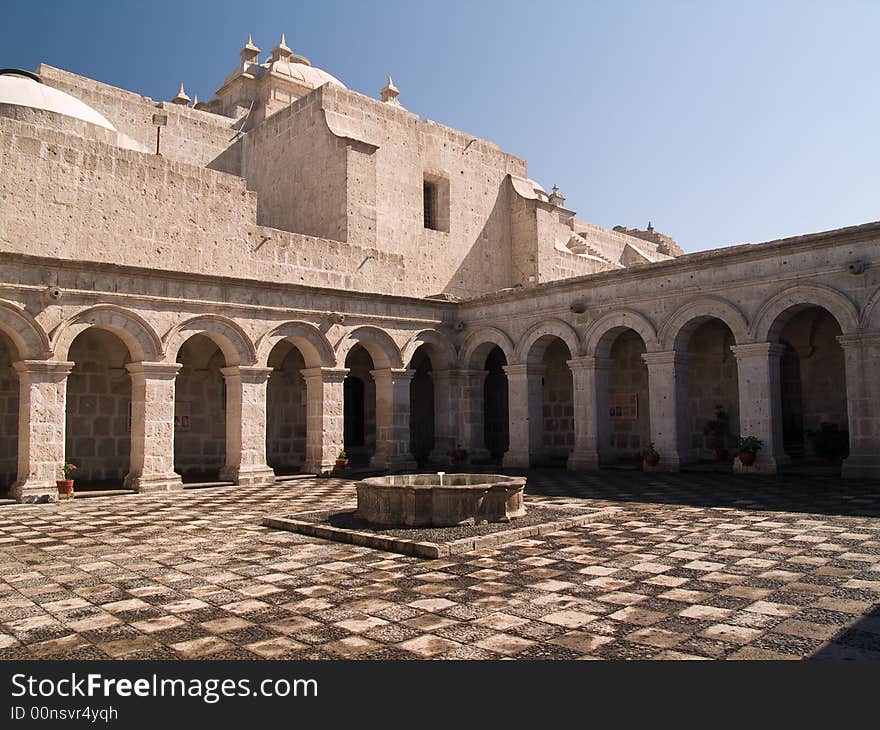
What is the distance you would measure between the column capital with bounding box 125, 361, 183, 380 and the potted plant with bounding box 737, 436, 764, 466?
1090 cm

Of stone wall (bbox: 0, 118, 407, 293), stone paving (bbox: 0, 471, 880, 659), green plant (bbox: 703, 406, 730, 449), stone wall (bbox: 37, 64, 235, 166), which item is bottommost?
stone paving (bbox: 0, 471, 880, 659)

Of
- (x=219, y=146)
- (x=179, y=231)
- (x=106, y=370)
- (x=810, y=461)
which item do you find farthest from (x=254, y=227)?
(x=810, y=461)

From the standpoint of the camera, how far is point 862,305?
12.3 m

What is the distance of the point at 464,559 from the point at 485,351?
12.2 meters

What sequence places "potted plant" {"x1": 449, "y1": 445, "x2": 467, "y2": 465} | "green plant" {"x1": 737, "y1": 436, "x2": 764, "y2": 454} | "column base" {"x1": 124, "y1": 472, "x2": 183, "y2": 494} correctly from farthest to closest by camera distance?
1. "potted plant" {"x1": 449, "y1": 445, "x2": 467, "y2": 465}
2. "green plant" {"x1": 737, "y1": 436, "x2": 764, "y2": 454}
3. "column base" {"x1": 124, "y1": 472, "x2": 183, "y2": 494}

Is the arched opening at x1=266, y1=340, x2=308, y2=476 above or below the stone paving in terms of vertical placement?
above

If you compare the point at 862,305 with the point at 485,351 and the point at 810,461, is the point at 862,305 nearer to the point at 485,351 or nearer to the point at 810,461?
the point at 810,461

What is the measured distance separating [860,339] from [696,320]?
122 inches

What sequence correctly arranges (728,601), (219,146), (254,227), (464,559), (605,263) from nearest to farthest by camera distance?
(728,601) < (464,559) < (254,227) < (219,146) < (605,263)

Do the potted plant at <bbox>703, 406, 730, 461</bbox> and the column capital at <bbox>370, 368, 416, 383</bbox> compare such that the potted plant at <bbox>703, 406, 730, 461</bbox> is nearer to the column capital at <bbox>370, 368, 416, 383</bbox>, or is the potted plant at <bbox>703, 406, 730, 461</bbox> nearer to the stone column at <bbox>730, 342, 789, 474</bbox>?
the stone column at <bbox>730, 342, 789, 474</bbox>

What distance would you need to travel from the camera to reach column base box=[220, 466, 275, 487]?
1459 cm

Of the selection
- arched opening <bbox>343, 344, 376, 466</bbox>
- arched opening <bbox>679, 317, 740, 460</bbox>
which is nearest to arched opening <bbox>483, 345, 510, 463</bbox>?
arched opening <bbox>343, 344, 376, 466</bbox>

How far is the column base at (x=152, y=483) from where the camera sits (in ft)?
43.3

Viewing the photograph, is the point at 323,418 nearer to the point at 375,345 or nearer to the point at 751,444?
the point at 375,345
